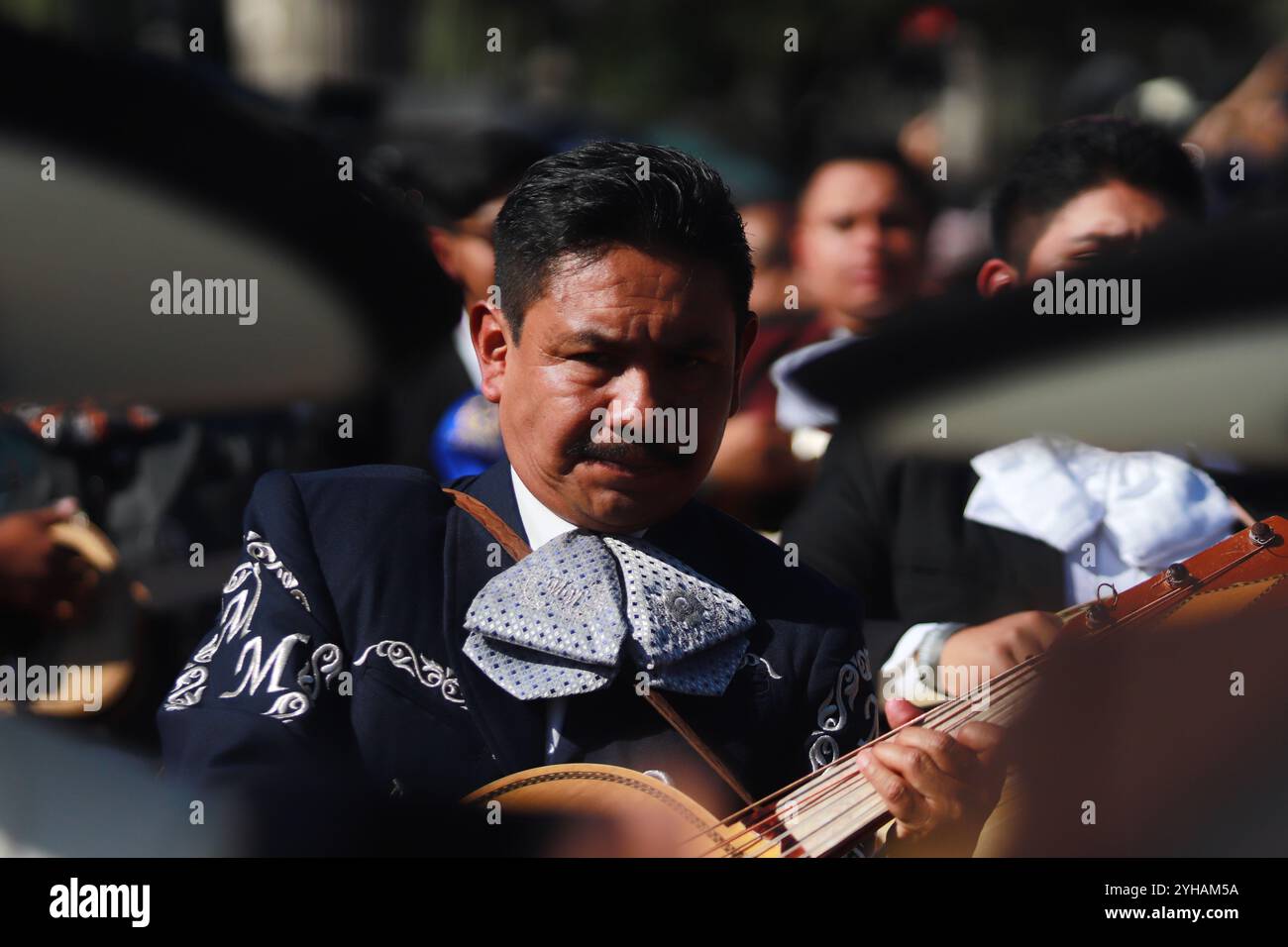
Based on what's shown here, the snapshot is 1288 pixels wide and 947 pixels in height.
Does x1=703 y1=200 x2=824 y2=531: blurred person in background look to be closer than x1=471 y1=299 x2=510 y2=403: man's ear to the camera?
No

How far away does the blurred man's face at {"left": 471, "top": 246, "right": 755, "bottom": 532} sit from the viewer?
2084 millimetres

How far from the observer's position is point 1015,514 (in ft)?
8.77

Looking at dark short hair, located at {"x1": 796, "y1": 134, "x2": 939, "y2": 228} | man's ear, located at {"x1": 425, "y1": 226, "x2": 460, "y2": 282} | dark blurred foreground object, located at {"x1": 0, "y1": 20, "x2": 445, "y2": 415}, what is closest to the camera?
dark blurred foreground object, located at {"x1": 0, "y1": 20, "x2": 445, "y2": 415}

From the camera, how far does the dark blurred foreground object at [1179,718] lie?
234cm

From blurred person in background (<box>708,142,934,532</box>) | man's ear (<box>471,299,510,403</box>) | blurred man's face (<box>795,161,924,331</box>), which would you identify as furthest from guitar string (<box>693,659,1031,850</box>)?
blurred man's face (<box>795,161,924,331</box>)

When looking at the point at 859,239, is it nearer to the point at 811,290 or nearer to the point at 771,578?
the point at 811,290

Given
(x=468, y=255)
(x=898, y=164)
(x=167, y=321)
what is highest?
(x=898, y=164)

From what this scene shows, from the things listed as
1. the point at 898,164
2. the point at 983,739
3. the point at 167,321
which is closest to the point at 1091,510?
the point at 983,739

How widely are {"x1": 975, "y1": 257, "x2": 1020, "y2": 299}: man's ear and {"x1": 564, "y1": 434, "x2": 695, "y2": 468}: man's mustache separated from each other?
100cm

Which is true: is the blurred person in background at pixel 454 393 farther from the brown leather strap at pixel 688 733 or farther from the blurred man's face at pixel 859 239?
the blurred man's face at pixel 859 239

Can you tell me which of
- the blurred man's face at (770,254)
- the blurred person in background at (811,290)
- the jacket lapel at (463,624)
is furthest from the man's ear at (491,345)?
the blurred man's face at (770,254)

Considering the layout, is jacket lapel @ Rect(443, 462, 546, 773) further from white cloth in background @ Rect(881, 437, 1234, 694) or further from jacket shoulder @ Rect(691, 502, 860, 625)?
white cloth in background @ Rect(881, 437, 1234, 694)

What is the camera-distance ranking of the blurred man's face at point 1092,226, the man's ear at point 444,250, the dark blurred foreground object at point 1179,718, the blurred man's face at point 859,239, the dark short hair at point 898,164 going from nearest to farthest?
the dark blurred foreground object at point 1179,718
the man's ear at point 444,250
the blurred man's face at point 1092,226
the blurred man's face at point 859,239
the dark short hair at point 898,164

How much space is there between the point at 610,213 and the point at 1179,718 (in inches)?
42.1
